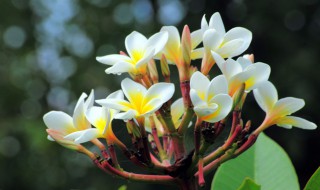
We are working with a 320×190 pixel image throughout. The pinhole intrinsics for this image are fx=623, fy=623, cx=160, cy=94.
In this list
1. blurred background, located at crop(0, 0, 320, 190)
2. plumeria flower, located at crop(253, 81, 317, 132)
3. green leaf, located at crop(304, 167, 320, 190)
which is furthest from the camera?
blurred background, located at crop(0, 0, 320, 190)

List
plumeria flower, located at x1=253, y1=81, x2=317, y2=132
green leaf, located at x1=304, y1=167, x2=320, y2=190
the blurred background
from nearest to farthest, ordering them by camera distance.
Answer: green leaf, located at x1=304, y1=167, x2=320, y2=190 < plumeria flower, located at x1=253, y1=81, x2=317, y2=132 < the blurred background

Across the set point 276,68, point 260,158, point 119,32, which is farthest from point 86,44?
point 260,158

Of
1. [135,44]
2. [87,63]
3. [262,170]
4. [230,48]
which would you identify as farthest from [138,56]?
[87,63]

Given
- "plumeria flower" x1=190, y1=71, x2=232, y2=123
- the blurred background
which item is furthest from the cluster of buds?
the blurred background

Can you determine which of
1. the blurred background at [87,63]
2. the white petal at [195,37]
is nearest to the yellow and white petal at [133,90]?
the white petal at [195,37]

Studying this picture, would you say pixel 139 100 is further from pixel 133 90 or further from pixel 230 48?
pixel 230 48

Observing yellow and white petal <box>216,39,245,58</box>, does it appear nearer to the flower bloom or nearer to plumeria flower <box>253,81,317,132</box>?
plumeria flower <box>253,81,317,132</box>

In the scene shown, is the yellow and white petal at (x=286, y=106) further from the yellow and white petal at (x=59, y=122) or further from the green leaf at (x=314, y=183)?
the yellow and white petal at (x=59, y=122)
